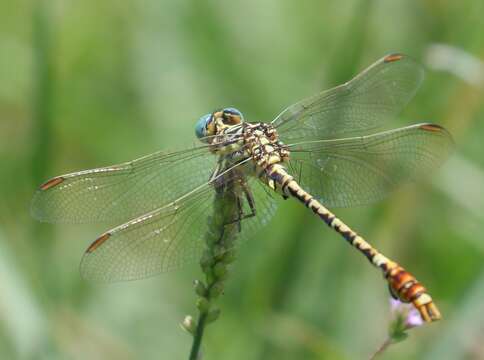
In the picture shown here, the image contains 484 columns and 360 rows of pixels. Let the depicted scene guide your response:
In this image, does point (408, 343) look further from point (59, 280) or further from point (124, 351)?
point (59, 280)

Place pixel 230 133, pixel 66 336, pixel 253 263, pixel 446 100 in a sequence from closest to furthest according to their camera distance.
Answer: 1. pixel 230 133
2. pixel 66 336
3. pixel 446 100
4. pixel 253 263

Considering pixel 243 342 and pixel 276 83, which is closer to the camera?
pixel 243 342

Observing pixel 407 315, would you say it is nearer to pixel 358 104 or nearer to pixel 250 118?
pixel 358 104

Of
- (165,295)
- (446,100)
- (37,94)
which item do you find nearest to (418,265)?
(446,100)

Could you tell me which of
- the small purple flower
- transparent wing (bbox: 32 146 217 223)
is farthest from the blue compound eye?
the small purple flower

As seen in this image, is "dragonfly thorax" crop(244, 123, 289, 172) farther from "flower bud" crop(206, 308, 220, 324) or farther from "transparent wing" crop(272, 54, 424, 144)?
"flower bud" crop(206, 308, 220, 324)

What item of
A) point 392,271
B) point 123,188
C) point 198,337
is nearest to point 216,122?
point 123,188
